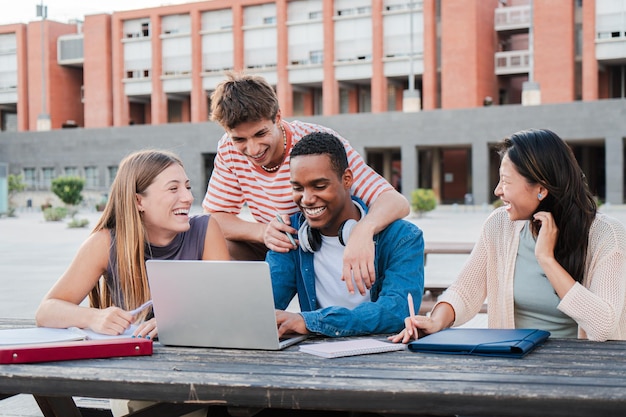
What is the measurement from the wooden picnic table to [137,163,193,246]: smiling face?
99cm

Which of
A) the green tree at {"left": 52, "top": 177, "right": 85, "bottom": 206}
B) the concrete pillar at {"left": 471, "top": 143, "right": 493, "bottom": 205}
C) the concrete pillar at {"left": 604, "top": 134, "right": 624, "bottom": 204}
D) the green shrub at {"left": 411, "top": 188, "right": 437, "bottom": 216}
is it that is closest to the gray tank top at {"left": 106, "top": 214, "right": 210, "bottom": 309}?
the green shrub at {"left": 411, "top": 188, "right": 437, "bottom": 216}

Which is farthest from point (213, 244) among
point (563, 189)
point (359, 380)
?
point (359, 380)

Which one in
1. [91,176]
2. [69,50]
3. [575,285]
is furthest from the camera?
[69,50]

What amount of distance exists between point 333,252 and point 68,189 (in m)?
36.1

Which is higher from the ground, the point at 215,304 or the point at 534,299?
the point at 215,304

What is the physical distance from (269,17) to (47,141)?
17502 millimetres

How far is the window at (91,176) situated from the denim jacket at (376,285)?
5131 cm

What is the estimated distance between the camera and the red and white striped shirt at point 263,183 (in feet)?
12.6

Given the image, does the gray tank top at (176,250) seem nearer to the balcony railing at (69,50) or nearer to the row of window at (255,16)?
the row of window at (255,16)

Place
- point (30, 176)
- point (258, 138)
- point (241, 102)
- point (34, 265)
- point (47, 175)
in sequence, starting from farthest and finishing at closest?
1. point (30, 176)
2. point (47, 175)
3. point (34, 265)
4. point (258, 138)
5. point (241, 102)

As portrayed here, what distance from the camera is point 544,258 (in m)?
2.90

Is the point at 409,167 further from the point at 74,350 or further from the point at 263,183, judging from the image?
the point at 74,350

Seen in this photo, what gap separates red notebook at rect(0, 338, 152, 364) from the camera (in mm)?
2316

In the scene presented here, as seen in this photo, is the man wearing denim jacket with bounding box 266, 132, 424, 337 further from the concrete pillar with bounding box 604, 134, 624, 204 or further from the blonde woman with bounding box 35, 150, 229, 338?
the concrete pillar with bounding box 604, 134, 624, 204
